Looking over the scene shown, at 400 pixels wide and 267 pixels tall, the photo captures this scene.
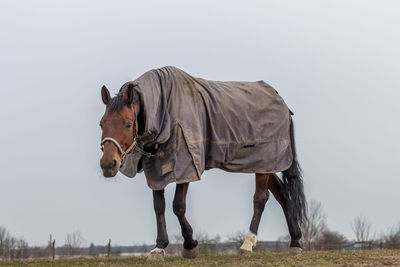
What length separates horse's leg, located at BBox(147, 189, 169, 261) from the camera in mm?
9102

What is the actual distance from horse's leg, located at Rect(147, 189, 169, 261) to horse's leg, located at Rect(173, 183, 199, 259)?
0.23 meters

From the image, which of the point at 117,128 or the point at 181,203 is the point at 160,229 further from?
the point at 117,128

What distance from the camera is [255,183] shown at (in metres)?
11.2

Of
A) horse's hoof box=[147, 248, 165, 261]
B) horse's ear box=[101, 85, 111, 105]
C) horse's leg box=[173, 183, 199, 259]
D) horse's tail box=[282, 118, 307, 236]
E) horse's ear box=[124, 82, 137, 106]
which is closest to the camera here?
horse's ear box=[124, 82, 137, 106]

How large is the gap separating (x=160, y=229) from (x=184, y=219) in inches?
18.2

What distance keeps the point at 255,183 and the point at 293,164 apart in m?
0.95

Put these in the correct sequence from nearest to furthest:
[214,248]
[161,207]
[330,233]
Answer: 1. [161,207]
2. [214,248]
3. [330,233]

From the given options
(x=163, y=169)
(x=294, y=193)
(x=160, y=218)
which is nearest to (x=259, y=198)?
(x=294, y=193)

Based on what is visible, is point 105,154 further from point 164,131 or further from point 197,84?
point 197,84

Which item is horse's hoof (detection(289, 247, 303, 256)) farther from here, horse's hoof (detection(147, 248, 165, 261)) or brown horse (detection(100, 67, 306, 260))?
horse's hoof (detection(147, 248, 165, 261))

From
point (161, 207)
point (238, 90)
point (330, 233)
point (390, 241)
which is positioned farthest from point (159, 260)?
point (330, 233)

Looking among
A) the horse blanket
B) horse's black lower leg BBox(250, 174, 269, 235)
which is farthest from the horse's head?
horse's black lower leg BBox(250, 174, 269, 235)

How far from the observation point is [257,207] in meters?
10.9

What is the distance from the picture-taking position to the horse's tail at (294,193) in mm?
11469
